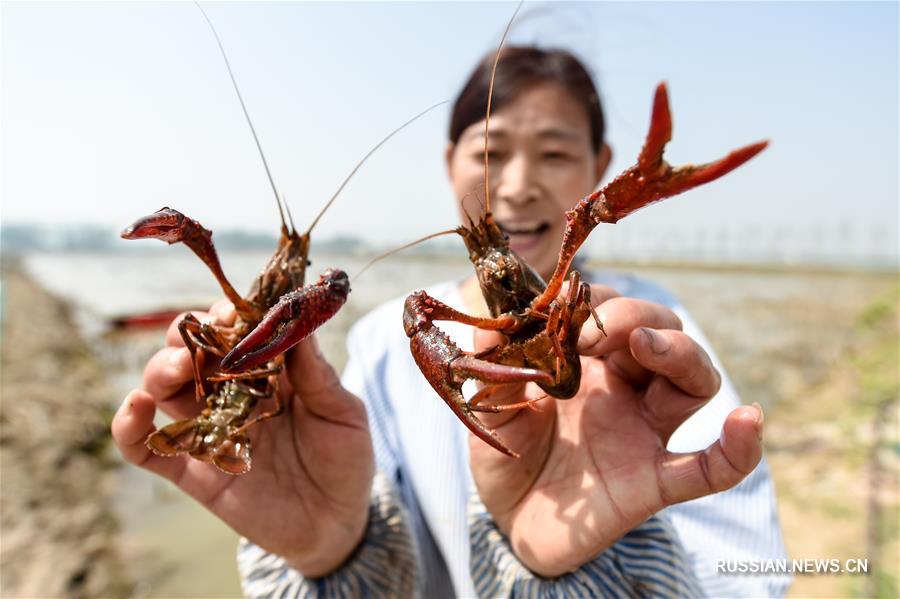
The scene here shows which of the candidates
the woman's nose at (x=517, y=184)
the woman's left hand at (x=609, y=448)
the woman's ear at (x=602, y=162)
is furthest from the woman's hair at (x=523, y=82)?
the woman's left hand at (x=609, y=448)

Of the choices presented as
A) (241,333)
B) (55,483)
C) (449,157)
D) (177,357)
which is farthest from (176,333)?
(55,483)

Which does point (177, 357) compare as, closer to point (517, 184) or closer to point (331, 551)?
point (331, 551)

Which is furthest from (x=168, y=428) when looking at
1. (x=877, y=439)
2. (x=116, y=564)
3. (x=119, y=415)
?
(x=877, y=439)

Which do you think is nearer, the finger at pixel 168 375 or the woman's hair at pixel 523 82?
the finger at pixel 168 375

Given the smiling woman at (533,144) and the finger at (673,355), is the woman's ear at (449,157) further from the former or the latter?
the finger at (673,355)

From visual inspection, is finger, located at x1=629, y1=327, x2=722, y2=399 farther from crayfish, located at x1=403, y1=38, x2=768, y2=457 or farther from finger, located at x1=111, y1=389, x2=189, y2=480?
finger, located at x1=111, y1=389, x2=189, y2=480

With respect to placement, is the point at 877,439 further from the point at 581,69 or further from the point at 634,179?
the point at 634,179
